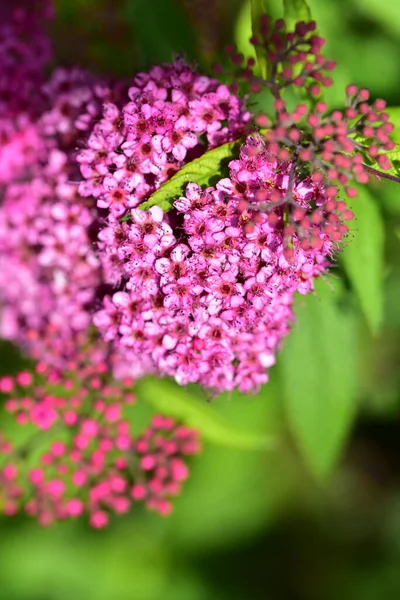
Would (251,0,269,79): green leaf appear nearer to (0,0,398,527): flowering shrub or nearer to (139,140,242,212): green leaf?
(0,0,398,527): flowering shrub

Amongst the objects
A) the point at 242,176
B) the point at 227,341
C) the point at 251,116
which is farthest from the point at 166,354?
the point at 251,116

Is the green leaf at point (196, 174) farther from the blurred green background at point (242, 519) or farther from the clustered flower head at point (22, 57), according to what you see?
the blurred green background at point (242, 519)

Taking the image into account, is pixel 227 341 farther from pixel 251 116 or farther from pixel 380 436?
pixel 380 436

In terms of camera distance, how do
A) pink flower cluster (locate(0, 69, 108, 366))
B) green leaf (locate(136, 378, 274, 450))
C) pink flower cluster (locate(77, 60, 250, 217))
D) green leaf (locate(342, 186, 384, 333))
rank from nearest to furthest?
1. pink flower cluster (locate(77, 60, 250, 217))
2. green leaf (locate(342, 186, 384, 333))
3. pink flower cluster (locate(0, 69, 108, 366))
4. green leaf (locate(136, 378, 274, 450))

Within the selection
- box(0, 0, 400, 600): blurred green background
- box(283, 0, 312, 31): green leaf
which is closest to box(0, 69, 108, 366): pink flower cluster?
box(283, 0, 312, 31): green leaf

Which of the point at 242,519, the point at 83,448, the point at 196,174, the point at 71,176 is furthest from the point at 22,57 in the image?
the point at 242,519

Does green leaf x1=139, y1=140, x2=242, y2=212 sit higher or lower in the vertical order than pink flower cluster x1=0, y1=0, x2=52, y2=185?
higher

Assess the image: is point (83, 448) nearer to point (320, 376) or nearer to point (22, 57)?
point (320, 376)
